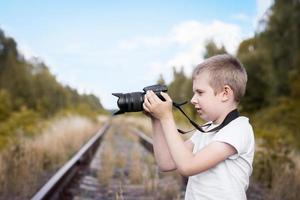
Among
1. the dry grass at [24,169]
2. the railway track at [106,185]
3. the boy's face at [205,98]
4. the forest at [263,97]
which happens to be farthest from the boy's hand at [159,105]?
the dry grass at [24,169]

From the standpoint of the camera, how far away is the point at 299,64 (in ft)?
77.9

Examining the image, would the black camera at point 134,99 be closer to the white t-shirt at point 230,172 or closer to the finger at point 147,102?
the finger at point 147,102

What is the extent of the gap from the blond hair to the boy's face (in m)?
0.02

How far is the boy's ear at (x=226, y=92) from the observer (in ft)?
5.66

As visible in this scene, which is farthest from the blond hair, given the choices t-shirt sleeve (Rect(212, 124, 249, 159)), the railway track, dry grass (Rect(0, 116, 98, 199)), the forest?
dry grass (Rect(0, 116, 98, 199))

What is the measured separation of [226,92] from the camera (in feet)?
5.70

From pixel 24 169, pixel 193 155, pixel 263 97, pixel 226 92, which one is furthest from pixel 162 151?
pixel 263 97

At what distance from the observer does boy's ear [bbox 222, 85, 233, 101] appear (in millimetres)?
1727

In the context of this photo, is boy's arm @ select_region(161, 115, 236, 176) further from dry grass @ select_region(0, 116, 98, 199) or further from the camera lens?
dry grass @ select_region(0, 116, 98, 199)

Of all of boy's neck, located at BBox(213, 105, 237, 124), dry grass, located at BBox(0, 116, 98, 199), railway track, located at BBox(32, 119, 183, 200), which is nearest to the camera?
boy's neck, located at BBox(213, 105, 237, 124)

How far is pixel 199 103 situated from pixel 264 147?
493 cm

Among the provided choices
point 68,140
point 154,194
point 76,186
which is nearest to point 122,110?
point 154,194

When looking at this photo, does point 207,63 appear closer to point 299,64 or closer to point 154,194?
point 154,194

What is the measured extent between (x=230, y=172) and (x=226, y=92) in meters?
0.31
